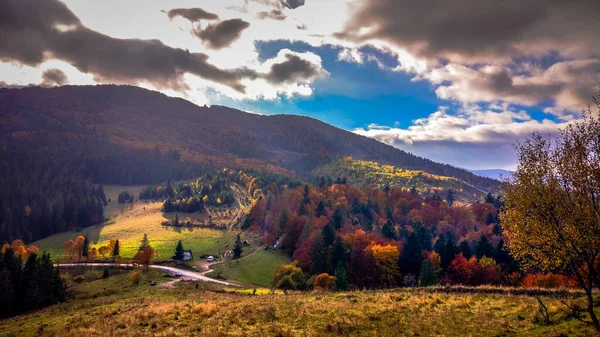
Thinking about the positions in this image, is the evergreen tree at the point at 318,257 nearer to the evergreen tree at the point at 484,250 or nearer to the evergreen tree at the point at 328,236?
the evergreen tree at the point at 328,236

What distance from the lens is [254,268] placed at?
108938 mm

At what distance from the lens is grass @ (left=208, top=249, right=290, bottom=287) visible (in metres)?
99.8

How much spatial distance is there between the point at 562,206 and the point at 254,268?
99.7 meters

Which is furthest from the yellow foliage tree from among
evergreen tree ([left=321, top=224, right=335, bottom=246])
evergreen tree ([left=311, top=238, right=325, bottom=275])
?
evergreen tree ([left=321, top=224, right=335, bottom=246])

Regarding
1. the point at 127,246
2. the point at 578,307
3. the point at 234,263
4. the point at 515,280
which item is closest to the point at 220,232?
the point at 127,246

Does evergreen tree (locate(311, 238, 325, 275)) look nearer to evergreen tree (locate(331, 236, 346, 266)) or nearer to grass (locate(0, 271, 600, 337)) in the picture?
evergreen tree (locate(331, 236, 346, 266))

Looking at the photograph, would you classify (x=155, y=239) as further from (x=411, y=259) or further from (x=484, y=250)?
(x=484, y=250)

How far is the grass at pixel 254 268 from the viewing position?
327 feet

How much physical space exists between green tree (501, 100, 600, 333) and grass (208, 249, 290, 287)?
8181cm

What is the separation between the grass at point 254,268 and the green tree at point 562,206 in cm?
8181

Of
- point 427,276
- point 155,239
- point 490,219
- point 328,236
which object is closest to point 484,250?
point 427,276

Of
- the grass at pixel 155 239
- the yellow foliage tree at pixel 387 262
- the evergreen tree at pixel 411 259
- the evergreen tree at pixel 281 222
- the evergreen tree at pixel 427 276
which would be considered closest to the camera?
the evergreen tree at pixel 427 276

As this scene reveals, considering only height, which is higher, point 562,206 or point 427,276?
point 562,206

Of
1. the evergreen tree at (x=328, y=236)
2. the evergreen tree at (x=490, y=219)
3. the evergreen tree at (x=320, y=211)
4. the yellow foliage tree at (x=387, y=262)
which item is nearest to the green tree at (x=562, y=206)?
the yellow foliage tree at (x=387, y=262)
